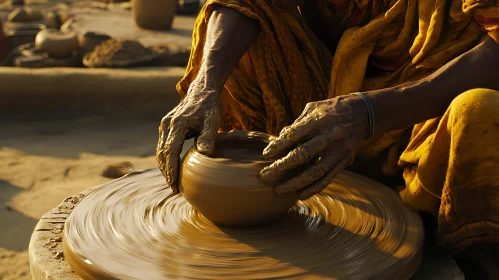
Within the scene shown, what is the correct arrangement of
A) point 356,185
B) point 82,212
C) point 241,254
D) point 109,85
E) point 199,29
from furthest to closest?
point 109,85, point 199,29, point 356,185, point 82,212, point 241,254

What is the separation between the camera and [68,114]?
5.18m

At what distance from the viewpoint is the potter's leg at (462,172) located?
79.9 inches

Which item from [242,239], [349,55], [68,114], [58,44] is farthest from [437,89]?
[58,44]

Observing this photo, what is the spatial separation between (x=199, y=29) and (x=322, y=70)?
20.7 inches

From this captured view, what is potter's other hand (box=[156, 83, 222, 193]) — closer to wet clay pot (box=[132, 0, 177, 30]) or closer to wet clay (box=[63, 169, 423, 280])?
wet clay (box=[63, 169, 423, 280])

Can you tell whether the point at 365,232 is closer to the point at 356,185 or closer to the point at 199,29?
the point at 356,185

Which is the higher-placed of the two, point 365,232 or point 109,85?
point 365,232

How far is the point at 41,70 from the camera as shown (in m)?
5.10

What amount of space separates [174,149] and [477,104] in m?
0.91

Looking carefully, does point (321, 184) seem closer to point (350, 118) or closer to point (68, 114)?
point (350, 118)

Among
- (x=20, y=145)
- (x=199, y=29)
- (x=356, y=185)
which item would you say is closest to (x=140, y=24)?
(x=20, y=145)

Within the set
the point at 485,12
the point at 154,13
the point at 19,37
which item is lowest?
the point at 19,37

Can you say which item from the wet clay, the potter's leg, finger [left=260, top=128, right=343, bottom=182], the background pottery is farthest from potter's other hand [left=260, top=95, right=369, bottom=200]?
the background pottery

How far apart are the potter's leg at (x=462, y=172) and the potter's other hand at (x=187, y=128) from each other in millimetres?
675
